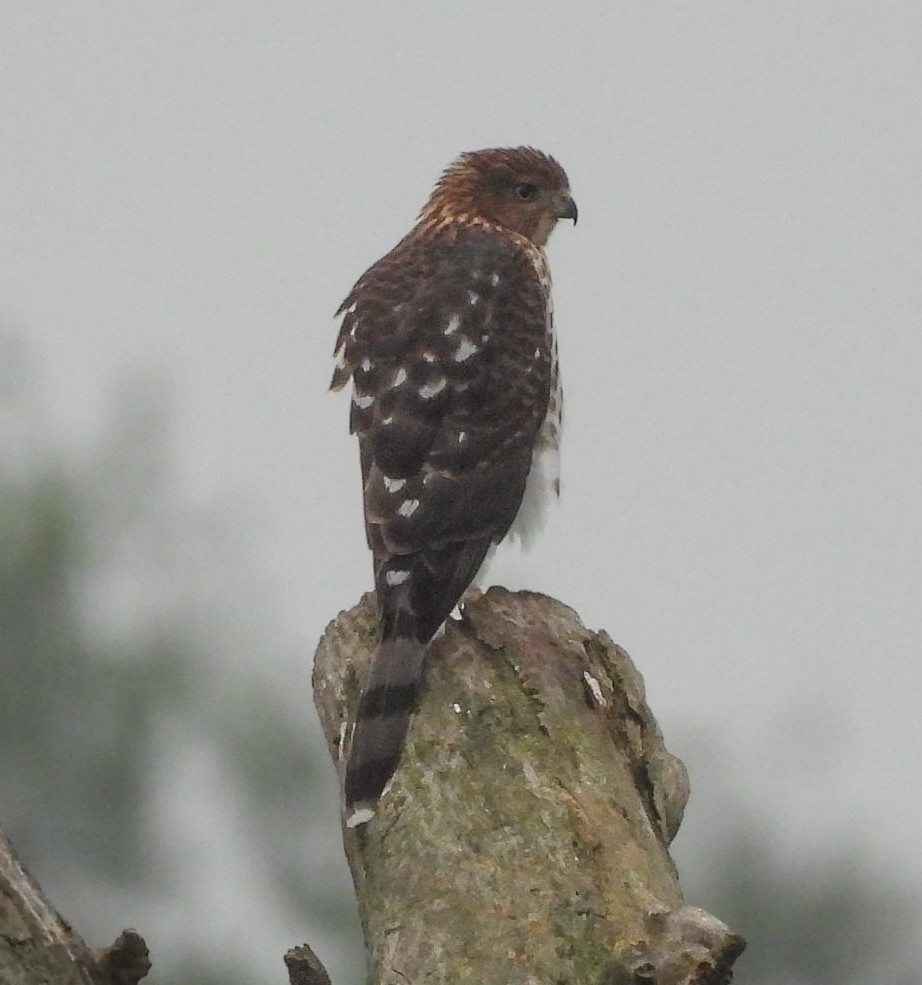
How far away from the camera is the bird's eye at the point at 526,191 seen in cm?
715

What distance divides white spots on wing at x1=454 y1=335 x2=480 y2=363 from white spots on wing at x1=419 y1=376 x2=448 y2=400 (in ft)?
0.40

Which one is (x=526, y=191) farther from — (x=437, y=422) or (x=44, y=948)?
(x=44, y=948)

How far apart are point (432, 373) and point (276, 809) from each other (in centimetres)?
786

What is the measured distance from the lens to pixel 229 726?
47.0 ft

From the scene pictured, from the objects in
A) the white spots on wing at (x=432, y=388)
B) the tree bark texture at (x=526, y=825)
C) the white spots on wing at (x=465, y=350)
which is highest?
the white spots on wing at (x=465, y=350)

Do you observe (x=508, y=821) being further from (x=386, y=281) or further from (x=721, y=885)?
(x=721, y=885)

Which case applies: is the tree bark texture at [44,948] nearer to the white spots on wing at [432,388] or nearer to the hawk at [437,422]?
the hawk at [437,422]

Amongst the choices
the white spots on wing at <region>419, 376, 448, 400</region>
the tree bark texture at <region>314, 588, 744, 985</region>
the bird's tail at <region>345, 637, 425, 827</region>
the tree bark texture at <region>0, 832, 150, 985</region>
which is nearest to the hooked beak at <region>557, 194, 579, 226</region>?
the white spots on wing at <region>419, 376, 448, 400</region>

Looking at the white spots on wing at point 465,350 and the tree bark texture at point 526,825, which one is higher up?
the white spots on wing at point 465,350

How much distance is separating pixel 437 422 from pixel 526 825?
1.81 meters

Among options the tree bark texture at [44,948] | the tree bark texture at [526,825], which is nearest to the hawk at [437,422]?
the tree bark texture at [526,825]

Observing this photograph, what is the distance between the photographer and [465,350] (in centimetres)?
584

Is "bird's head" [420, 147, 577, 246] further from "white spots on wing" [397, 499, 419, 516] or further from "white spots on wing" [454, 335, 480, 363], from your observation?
"white spots on wing" [397, 499, 419, 516]

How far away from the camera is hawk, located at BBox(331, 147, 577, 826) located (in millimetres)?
4824
